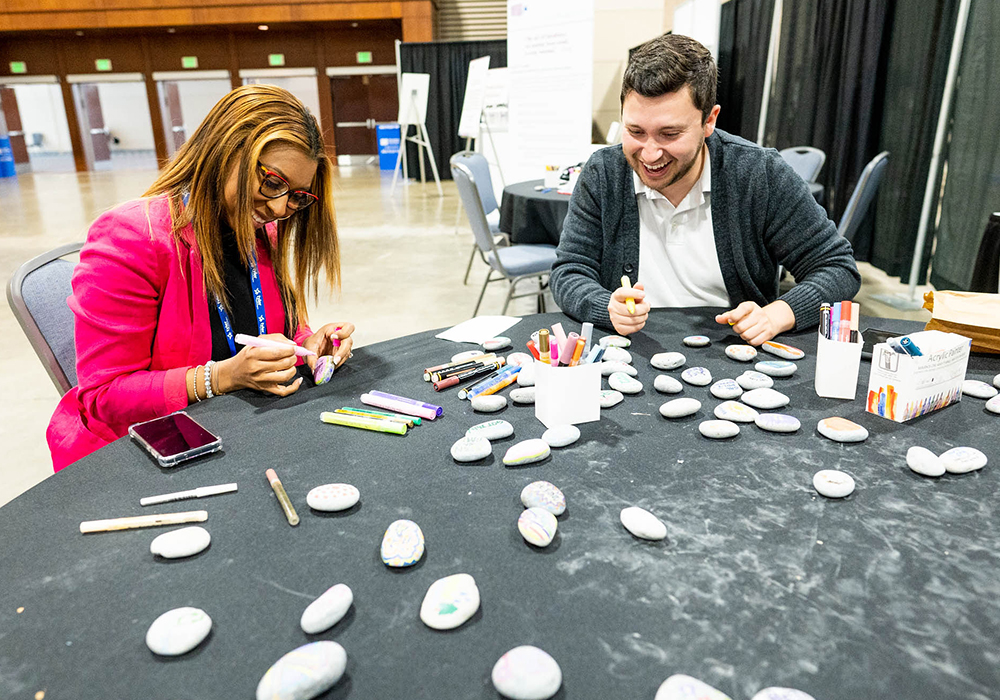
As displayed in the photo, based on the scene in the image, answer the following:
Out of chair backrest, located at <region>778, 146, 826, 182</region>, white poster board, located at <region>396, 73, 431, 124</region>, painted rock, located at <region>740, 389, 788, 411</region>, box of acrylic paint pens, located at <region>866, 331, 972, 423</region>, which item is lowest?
painted rock, located at <region>740, 389, 788, 411</region>

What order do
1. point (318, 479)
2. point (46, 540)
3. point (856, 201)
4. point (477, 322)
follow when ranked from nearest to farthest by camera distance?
point (46, 540)
point (318, 479)
point (477, 322)
point (856, 201)

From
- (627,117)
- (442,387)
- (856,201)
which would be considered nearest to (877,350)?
(442,387)

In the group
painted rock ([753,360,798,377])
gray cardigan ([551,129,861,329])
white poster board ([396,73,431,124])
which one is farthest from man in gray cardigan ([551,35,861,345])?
white poster board ([396,73,431,124])

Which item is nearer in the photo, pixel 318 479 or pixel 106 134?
pixel 318 479

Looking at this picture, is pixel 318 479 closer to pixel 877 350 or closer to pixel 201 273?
pixel 201 273

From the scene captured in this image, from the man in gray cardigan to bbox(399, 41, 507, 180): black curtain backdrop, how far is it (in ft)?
30.6

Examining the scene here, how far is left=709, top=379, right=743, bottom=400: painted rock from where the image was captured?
116cm

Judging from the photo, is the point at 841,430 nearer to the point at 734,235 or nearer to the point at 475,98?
the point at 734,235

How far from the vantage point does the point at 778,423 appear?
1.03 m

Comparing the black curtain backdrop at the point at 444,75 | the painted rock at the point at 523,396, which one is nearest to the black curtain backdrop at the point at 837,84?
the painted rock at the point at 523,396

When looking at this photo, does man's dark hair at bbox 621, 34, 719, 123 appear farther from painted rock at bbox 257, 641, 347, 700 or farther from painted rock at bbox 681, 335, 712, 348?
painted rock at bbox 257, 641, 347, 700

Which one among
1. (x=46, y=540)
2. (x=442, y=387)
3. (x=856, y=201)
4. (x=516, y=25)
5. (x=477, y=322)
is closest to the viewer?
(x=46, y=540)

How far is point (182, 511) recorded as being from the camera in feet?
2.79

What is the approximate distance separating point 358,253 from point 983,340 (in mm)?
5337
